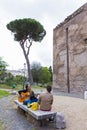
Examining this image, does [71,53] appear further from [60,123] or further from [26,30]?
[26,30]

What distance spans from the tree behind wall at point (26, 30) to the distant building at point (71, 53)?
16.3m

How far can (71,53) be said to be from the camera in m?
12.4

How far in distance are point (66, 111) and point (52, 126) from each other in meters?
1.19

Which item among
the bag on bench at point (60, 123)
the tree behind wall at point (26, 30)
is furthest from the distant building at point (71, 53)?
the tree behind wall at point (26, 30)

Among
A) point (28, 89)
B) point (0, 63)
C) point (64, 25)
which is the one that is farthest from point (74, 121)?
point (0, 63)

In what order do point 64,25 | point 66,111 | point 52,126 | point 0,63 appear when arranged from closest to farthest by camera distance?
point 52,126 → point 66,111 → point 64,25 → point 0,63

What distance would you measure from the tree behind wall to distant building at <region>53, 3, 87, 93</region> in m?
16.3

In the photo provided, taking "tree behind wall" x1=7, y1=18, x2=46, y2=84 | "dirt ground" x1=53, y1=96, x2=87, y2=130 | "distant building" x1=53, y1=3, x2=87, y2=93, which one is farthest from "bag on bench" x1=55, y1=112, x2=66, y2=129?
"tree behind wall" x1=7, y1=18, x2=46, y2=84

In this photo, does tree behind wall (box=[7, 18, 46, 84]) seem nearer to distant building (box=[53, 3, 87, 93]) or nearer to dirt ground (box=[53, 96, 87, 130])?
distant building (box=[53, 3, 87, 93])

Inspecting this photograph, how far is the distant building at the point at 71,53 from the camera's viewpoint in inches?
452

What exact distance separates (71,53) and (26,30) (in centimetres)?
1871

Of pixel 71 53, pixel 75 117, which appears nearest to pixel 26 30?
pixel 71 53

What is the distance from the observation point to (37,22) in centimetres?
3077

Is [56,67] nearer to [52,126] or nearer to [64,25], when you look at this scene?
[64,25]
